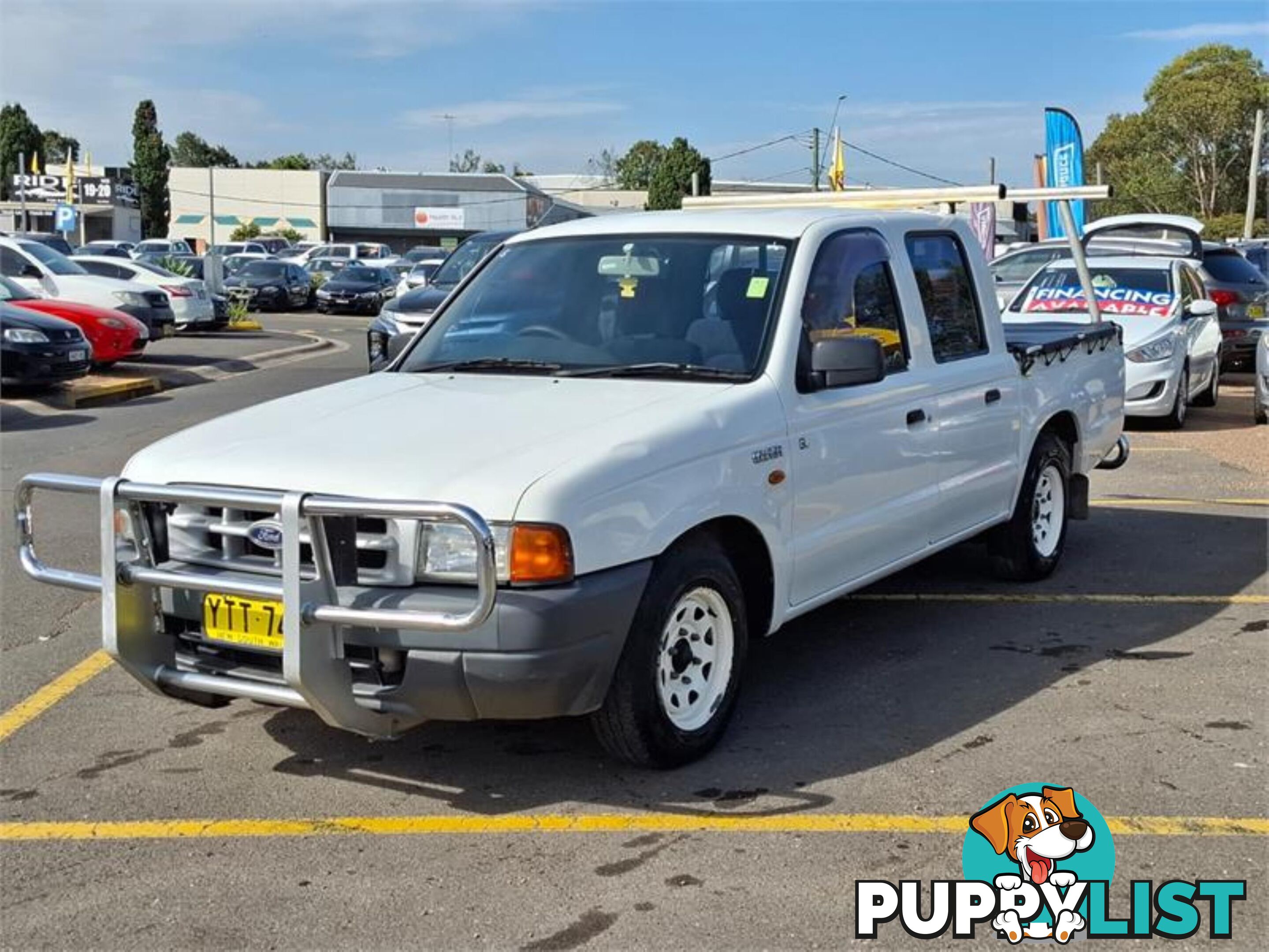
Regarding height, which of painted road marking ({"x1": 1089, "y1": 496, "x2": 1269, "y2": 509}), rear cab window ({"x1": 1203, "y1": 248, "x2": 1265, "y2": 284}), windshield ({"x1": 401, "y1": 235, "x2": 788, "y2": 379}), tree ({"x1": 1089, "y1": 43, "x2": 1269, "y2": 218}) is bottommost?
painted road marking ({"x1": 1089, "y1": 496, "x2": 1269, "y2": 509})

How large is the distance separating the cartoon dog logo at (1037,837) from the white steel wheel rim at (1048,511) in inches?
119

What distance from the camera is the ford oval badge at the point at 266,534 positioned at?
14.7 ft

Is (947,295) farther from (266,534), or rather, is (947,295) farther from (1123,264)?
(1123,264)

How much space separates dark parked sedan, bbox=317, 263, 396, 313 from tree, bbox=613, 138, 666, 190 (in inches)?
2127

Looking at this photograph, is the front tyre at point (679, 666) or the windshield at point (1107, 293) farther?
the windshield at point (1107, 293)

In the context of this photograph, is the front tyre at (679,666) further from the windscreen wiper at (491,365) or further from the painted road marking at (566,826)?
the windscreen wiper at (491,365)

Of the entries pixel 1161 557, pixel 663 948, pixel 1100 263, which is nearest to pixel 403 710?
pixel 663 948

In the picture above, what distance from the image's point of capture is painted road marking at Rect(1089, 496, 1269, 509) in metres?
10.2

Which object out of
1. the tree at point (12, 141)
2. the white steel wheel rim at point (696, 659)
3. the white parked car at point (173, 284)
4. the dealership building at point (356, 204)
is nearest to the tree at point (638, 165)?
the dealership building at point (356, 204)

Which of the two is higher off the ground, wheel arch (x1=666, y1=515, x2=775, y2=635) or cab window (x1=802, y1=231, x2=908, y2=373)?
cab window (x1=802, y1=231, x2=908, y2=373)

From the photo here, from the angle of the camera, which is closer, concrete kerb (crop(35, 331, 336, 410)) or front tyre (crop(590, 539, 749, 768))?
front tyre (crop(590, 539, 749, 768))

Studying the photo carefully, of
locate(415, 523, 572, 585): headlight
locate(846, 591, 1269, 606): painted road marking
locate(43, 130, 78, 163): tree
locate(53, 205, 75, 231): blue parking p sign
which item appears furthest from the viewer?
locate(43, 130, 78, 163): tree

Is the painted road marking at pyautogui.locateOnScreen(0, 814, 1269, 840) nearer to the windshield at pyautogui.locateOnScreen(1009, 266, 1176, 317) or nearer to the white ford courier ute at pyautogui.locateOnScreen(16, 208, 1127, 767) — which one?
the white ford courier ute at pyautogui.locateOnScreen(16, 208, 1127, 767)

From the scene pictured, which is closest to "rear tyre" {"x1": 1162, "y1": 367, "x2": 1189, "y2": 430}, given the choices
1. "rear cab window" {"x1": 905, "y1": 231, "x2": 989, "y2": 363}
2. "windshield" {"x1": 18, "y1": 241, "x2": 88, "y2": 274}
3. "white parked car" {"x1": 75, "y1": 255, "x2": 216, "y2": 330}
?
"rear cab window" {"x1": 905, "y1": 231, "x2": 989, "y2": 363}
